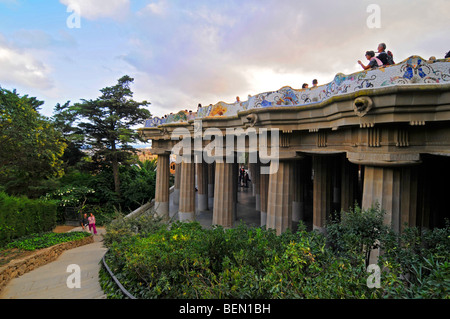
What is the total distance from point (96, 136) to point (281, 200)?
21443 mm

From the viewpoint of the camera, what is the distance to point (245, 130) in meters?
11.7

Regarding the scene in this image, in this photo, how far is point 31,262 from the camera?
11.3m

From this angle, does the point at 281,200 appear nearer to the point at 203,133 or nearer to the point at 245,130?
the point at 245,130

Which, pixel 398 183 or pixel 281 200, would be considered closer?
pixel 398 183

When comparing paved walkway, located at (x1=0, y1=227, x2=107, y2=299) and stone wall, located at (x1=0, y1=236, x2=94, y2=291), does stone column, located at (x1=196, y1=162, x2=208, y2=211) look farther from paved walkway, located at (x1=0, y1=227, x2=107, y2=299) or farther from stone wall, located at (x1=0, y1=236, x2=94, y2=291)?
paved walkway, located at (x1=0, y1=227, x2=107, y2=299)

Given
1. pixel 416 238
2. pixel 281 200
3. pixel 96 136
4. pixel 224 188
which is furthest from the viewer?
pixel 96 136

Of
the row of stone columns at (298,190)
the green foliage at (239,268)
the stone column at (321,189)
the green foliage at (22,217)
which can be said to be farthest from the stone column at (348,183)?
the green foliage at (22,217)

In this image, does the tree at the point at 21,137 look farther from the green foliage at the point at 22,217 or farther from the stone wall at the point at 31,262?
the stone wall at the point at 31,262

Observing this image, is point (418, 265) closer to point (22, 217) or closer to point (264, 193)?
point (264, 193)

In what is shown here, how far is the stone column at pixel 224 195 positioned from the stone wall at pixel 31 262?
8849 millimetres

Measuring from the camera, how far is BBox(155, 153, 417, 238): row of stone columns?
24.0ft

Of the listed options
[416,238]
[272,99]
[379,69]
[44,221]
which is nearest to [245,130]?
[272,99]

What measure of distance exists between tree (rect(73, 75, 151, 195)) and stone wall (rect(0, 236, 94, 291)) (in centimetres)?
1175

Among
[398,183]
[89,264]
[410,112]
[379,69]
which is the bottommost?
[89,264]
